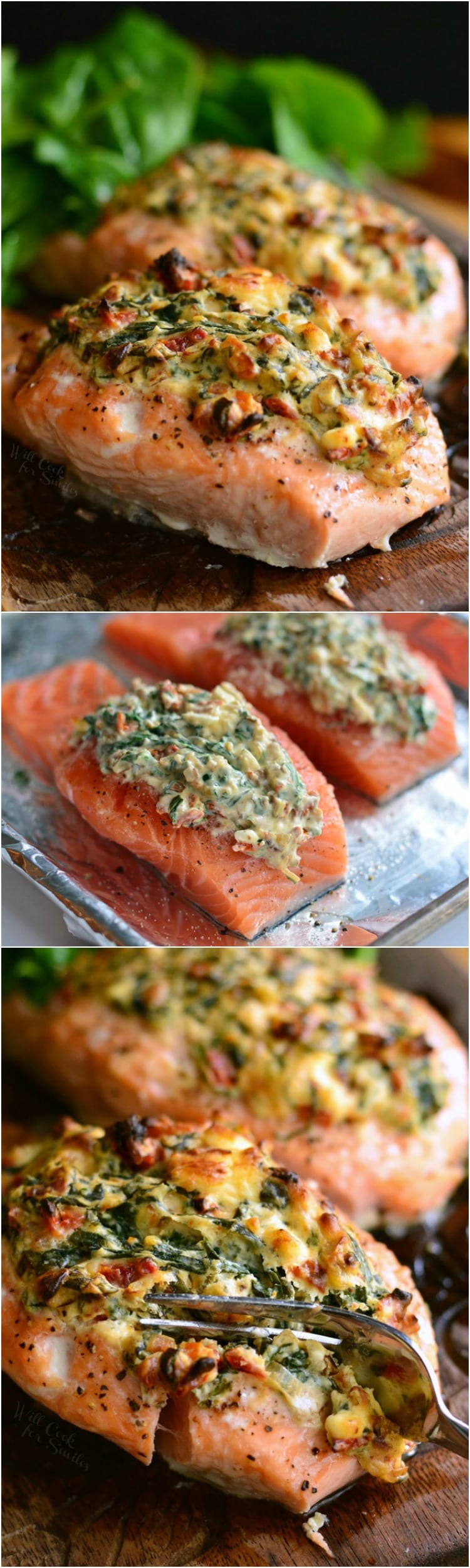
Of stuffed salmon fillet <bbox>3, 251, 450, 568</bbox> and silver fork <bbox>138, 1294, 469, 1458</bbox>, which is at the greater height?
stuffed salmon fillet <bbox>3, 251, 450, 568</bbox>

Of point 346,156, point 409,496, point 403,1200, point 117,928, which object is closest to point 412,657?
point 409,496

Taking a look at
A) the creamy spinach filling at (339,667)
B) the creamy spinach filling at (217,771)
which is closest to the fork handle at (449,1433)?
the creamy spinach filling at (217,771)

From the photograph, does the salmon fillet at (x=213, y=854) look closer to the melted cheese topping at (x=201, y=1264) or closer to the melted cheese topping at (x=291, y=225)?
the melted cheese topping at (x=201, y=1264)

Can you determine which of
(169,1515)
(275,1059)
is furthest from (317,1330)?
(275,1059)

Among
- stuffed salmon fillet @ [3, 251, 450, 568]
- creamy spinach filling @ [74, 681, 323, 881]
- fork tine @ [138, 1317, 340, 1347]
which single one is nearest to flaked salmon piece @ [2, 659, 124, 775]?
creamy spinach filling @ [74, 681, 323, 881]

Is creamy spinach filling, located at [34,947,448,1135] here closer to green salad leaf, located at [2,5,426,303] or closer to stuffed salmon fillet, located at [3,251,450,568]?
stuffed salmon fillet, located at [3,251,450,568]

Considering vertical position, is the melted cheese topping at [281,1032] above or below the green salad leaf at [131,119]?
below

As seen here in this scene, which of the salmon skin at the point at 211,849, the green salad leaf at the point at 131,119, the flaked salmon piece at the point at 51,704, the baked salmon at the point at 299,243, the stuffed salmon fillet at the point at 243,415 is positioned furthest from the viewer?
the green salad leaf at the point at 131,119
